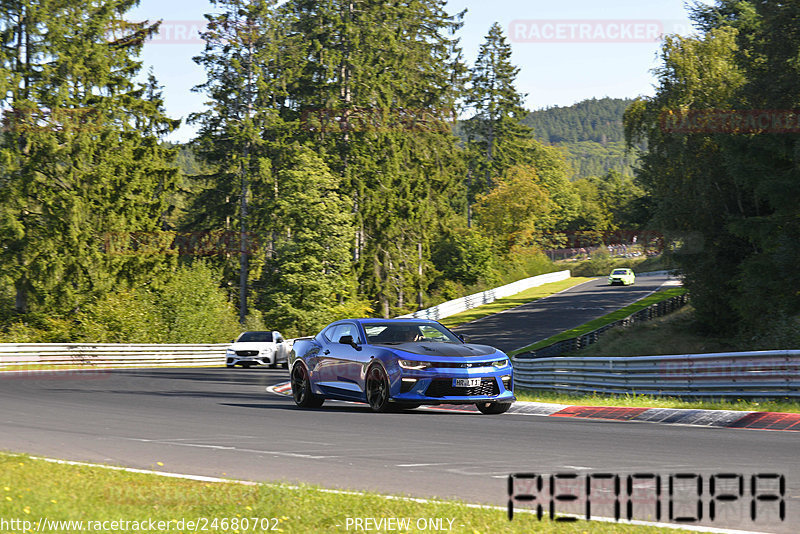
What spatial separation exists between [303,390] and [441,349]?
3268 millimetres

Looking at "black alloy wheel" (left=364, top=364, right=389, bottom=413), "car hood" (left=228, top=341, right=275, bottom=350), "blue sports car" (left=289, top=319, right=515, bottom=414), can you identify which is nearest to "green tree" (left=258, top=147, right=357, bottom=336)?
"car hood" (left=228, top=341, right=275, bottom=350)

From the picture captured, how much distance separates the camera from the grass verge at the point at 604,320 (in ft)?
166

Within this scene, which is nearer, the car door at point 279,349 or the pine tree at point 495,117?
the car door at point 279,349

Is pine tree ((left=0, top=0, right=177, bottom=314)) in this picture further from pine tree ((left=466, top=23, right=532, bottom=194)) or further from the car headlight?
pine tree ((left=466, top=23, right=532, bottom=194))

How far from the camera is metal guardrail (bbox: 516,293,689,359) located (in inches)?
1645

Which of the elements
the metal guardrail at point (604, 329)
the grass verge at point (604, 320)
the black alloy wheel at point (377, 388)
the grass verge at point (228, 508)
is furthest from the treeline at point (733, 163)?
the grass verge at point (228, 508)

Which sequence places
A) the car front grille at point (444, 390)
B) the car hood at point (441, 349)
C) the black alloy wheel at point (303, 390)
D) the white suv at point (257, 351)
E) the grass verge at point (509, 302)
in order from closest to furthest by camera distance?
the car front grille at point (444, 390) → the car hood at point (441, 349) → the black alloy wheel at point (303, 390) → the white suv at point (257, 351) → the grass verge at point (509, 302)

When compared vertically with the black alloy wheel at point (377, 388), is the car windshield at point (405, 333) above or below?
above

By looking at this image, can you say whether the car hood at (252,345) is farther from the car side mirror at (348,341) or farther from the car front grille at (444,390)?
the car front grille at (444,390)

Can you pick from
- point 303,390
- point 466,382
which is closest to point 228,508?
Answer: point 466,382

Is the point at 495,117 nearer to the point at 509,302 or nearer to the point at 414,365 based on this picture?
the point at 509,302

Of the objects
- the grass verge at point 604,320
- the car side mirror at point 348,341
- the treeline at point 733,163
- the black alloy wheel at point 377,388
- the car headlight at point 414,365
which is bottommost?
the grass verge at point 604,320

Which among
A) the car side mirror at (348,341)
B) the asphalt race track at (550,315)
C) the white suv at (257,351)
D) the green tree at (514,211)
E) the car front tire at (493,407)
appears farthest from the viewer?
the green tree at (514,211)

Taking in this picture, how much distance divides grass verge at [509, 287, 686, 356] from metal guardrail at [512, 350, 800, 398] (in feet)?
70.2
